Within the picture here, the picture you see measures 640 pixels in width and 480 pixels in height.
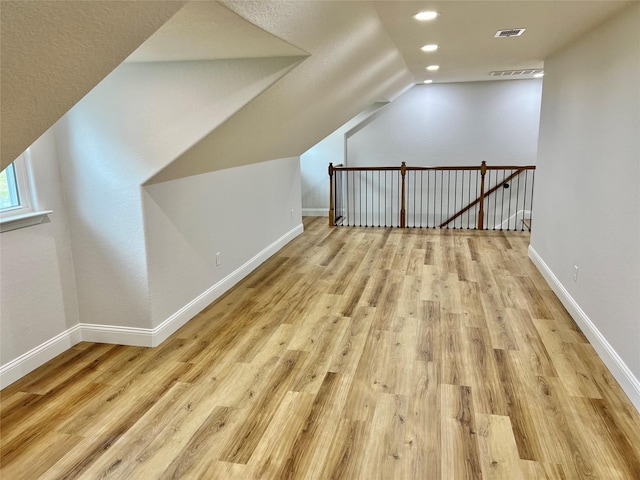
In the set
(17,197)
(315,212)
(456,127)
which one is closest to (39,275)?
(17,197)

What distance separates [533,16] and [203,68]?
2265 millimetres

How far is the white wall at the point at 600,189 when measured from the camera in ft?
9.16

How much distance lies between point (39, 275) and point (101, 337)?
0.67m

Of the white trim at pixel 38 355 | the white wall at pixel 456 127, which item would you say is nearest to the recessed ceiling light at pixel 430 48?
the white trim at pixel 38 355

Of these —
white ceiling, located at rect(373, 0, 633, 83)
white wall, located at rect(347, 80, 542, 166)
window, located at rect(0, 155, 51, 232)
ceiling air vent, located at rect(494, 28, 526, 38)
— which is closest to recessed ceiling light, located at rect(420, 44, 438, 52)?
white ceiling, located at rect(373, 0, 633, 83)

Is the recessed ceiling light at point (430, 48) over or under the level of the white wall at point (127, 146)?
over

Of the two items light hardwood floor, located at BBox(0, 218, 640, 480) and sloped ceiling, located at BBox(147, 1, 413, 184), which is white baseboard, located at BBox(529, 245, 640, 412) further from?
sloped ceiling, located at BBox(147, 1, 413, 184)

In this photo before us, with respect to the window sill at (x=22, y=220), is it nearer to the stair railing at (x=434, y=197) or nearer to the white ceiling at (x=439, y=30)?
the white ceiling at (x=439, y=30)

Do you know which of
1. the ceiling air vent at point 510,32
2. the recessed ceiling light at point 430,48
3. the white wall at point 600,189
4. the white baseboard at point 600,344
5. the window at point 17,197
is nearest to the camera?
the white baseboard at point 600,344

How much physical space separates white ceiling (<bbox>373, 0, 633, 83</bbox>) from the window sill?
2.47 metres

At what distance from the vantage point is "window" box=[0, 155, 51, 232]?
2900 mm

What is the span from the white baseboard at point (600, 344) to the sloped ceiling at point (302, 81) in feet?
8.45

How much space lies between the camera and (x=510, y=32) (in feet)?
12.7

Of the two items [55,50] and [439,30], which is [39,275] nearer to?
[55,50]
